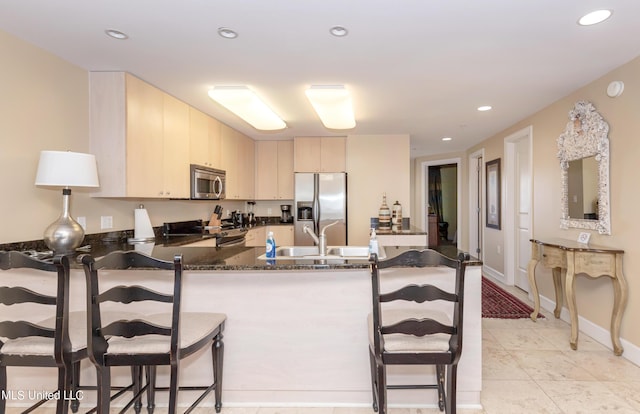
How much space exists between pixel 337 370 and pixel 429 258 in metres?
1.05

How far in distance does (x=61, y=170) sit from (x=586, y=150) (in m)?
4.12

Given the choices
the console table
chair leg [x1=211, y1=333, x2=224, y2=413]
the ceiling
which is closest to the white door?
the ceiling

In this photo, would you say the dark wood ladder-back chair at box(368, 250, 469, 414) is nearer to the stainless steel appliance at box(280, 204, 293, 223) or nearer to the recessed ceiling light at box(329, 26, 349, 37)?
the recessed ceiling light at box(329, 26, 349, 37)

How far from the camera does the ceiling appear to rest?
1.92 m

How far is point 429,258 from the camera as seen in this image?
5.11ft

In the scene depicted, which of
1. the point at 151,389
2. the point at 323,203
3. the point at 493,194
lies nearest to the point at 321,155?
the point at 323,203

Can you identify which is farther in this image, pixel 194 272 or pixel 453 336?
pixel 194 272

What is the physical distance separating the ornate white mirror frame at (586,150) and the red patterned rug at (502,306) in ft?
3.44

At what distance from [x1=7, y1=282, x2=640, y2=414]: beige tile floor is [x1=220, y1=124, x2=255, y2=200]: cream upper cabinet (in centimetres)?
320

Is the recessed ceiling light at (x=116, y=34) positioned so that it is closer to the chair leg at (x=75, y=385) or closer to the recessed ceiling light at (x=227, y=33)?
the recessed ceiling light at (x=227, y=33)

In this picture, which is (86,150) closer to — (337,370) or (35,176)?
(35,176)

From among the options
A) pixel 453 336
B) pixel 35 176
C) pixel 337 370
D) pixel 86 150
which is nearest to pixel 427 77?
pixel 453 336

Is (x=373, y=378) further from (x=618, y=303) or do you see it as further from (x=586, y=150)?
(x=586, y=150)

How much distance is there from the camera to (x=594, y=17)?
2002 millimetres
